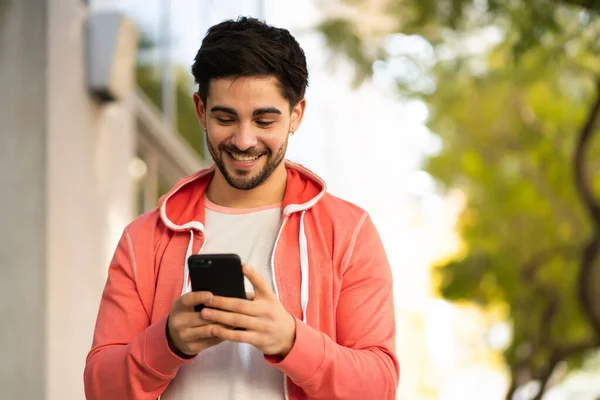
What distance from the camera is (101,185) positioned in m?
7.04

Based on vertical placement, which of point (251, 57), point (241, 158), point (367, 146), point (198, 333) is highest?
point (367, 146)

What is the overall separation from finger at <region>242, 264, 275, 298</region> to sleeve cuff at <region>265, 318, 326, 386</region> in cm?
11

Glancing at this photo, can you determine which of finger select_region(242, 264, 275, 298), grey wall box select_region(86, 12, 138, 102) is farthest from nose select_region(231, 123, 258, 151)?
grey wall box select_region(86, 12, 138, 102)

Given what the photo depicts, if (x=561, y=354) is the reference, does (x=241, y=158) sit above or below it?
above

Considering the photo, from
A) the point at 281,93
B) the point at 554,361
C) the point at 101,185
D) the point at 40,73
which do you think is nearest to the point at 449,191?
the point at 554,361

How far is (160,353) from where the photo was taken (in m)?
2.29

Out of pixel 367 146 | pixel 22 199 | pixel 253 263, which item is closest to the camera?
pixel 253 263

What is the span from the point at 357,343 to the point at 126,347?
20.9 inches

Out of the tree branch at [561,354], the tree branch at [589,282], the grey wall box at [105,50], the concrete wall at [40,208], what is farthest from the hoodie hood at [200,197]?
the tree branch at [561,354]

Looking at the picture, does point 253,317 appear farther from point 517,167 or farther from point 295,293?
point 517,167

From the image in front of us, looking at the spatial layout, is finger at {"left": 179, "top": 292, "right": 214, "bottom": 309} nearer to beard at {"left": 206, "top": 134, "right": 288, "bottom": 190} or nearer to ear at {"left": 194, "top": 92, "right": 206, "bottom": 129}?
beard at {"left": 206, "top": 134, "right": 288, "bottom": 190}

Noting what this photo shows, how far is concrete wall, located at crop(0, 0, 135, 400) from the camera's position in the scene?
18.9 ft

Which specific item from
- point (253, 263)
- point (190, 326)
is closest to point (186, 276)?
point (253, 263)

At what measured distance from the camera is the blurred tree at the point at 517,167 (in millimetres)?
11578
